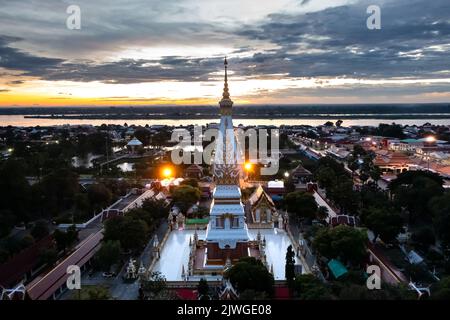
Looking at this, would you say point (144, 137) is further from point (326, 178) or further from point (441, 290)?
point (441, 290)

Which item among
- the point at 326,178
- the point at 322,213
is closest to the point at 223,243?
the point at 322,213

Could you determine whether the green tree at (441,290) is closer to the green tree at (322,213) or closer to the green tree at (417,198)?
the green tree at (322,213)

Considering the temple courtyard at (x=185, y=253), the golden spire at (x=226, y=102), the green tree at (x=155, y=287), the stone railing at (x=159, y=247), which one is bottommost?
the temple courtyard at (x=185, y=253)

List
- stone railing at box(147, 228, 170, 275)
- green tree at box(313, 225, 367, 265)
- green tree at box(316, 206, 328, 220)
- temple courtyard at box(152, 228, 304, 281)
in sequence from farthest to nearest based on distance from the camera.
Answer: green tree at box(316, 206, 328, 220) → stone railing at box(147, 228, 170, 275) → temple courtyard at box(152, 228, 304, 281) → green tree at box(313, 225, 367, 265)

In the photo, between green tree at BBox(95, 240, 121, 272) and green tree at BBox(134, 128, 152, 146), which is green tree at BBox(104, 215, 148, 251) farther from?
green tree at BBox(134, 128, 152, 146)

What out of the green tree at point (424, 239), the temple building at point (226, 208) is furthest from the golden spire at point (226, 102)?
the green tree at point (424, 239)

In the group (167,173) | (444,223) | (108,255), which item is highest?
(444,223)

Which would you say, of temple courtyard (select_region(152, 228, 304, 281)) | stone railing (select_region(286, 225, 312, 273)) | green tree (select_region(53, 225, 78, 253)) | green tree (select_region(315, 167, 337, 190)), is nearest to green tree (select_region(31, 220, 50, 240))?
green tree (select_region(53, 225, 78, 253))
